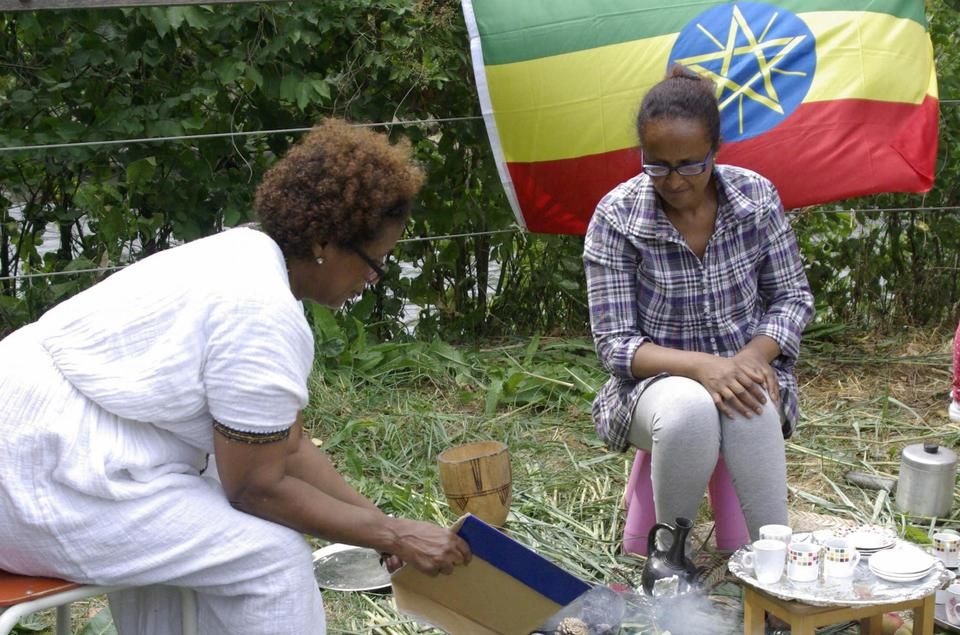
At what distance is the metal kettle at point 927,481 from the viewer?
3295mm

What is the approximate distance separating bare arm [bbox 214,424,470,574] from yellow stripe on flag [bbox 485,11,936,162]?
8.12ft

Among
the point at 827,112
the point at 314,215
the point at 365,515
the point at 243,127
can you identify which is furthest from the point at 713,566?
the point at 243,127

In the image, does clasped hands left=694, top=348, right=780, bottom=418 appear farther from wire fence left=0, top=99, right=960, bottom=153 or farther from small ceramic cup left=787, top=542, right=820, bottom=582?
wire fence left=0, top=99, right=960, bottom=153

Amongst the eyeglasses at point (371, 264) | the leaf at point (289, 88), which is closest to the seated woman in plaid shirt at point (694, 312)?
the eyeglasses at point (371, 264)

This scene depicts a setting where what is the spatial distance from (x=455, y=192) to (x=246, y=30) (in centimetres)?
123

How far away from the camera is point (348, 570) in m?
3.14

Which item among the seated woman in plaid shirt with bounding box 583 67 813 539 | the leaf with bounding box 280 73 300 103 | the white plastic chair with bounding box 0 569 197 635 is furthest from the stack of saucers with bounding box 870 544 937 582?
the leaf with bounding box 280 73 300 103

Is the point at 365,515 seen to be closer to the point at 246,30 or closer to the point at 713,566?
the point at 713,566

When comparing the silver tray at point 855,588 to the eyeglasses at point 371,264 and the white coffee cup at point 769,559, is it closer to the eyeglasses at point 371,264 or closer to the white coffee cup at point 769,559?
the white coffee cup at point 769,559

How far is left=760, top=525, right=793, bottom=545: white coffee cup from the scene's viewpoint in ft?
8.07

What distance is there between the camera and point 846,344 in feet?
17.7

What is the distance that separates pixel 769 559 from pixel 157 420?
1298 millimetres

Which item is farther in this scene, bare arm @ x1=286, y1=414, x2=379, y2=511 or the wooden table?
bare arm @ x1=286, y1=414, x2=379, y2=511

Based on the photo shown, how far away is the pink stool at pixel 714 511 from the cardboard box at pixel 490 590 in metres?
0.64
